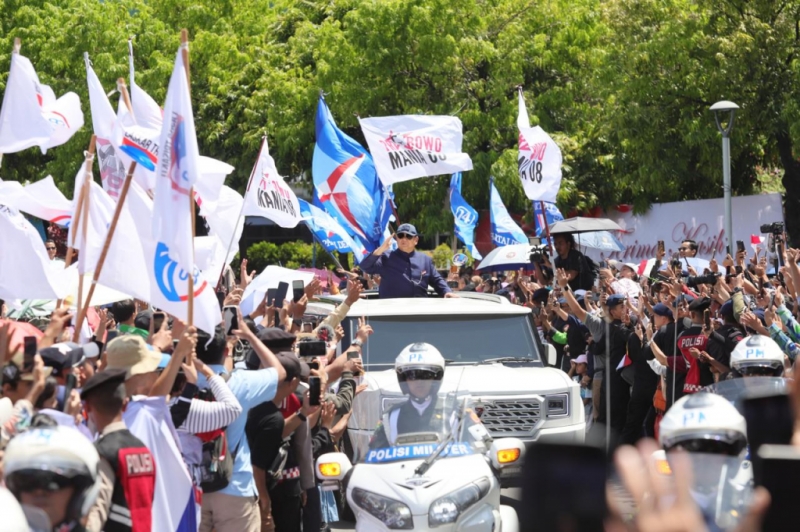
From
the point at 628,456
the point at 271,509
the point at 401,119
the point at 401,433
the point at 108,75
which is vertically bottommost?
the point at 271,509

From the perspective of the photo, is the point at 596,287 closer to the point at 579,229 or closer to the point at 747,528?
the point at 579,229

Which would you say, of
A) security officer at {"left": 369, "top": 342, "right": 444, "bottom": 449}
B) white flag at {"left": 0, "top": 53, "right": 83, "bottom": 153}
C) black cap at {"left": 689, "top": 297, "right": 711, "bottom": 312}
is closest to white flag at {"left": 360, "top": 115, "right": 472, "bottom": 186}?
black cap at {"left": 689, "top": 297, "right": 711, "bottom": 312}

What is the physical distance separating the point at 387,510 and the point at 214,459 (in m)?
1.05

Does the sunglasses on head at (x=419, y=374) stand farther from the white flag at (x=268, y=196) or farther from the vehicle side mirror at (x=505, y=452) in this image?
the white flag at (x=268, y=196)

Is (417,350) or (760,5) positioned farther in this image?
(760,5)

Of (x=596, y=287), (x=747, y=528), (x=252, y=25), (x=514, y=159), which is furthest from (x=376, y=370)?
(x=252, y=25)

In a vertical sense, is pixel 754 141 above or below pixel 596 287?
above

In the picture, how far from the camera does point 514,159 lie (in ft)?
98.1

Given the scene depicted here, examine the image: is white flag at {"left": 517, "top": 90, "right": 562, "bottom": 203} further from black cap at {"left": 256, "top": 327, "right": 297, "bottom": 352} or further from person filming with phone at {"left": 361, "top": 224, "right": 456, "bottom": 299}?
black cap at {"left": 256, "top": 327, "right": 297, "bottom": 352}

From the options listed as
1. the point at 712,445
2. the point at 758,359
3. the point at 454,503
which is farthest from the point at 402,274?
the point at 712,445

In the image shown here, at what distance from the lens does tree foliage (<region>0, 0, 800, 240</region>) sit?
2803cm

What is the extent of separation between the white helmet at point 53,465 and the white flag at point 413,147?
11332mm

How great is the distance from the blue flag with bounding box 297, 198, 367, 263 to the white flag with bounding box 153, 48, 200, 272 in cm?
986

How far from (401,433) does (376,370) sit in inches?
146
